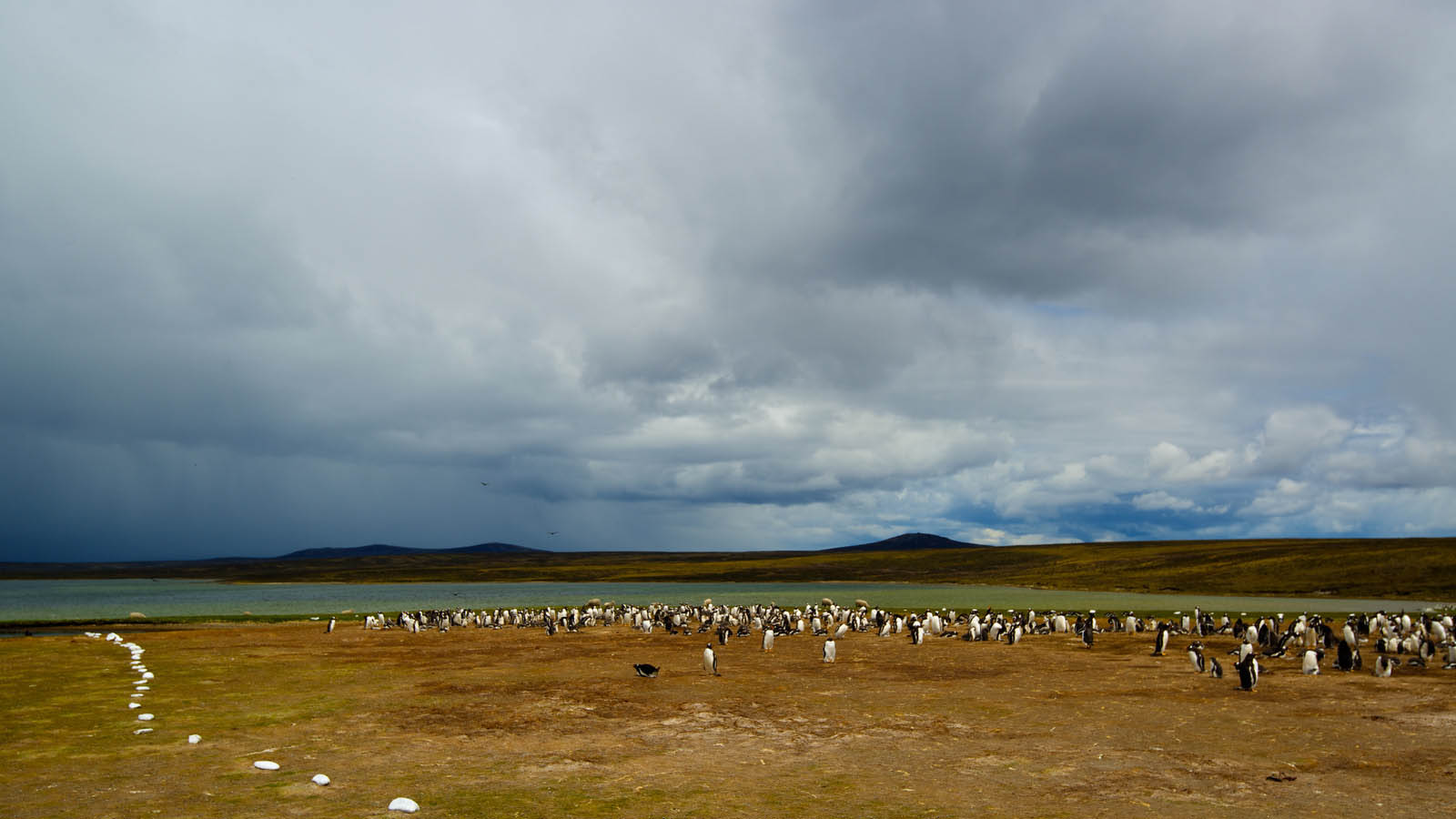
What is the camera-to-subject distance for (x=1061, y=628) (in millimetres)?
47250

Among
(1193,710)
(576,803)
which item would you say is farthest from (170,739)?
(1193,710)

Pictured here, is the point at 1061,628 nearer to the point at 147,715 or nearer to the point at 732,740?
the point at 732,740

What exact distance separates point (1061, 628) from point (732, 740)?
114 ft

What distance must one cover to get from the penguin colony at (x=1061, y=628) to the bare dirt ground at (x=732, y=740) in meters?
1.05

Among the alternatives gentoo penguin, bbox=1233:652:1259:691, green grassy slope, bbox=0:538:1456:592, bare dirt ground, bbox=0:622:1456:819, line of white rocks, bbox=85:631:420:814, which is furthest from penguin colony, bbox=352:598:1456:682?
green grassy slope, bbox=0:538:1456:592

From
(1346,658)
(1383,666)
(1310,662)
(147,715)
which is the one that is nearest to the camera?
(147,715)

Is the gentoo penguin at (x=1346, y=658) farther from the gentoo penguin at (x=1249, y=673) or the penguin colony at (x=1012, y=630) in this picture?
the gentoo penguin at (x=1249, y=673)

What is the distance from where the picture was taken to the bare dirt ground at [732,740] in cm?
1310

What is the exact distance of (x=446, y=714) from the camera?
21641mm

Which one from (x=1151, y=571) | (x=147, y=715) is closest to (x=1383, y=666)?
(x=147, y=715)

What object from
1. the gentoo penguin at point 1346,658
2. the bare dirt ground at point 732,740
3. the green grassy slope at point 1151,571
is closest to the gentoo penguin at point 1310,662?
the bare dirt ground at point 732,740

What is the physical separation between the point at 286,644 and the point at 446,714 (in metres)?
26.3

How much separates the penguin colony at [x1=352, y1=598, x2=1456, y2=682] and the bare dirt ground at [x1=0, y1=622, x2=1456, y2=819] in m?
1.05

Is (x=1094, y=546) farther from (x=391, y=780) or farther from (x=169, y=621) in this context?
(x=391, y=780)
